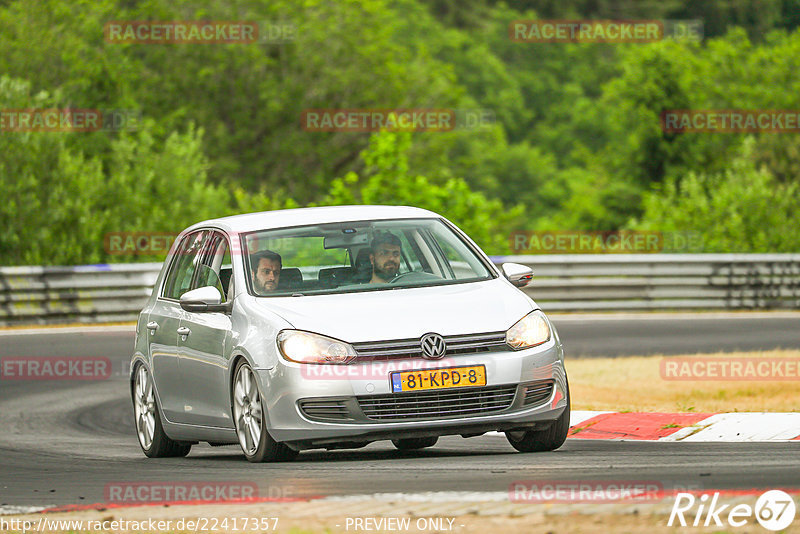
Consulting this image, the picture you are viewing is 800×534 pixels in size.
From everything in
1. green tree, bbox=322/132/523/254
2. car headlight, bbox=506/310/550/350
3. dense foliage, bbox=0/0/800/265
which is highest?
car headlight, bbox=506/310/550/350

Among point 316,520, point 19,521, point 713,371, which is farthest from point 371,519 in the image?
point 713,371

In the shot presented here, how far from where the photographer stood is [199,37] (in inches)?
2188

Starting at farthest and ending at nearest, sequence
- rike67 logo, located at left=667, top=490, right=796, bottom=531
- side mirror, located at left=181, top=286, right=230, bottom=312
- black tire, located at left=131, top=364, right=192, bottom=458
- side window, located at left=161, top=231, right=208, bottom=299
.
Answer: black tire, located at left=131, top=364, right=192, bottom=458, side window, located at left=161, top=231, right=208, bottom=299, side mirror, located at left=181, top=286, right=230, bottom=312, rike67 logo, located at left=667, top=490, right=796, bottom=531

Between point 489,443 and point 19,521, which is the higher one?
point 19,521

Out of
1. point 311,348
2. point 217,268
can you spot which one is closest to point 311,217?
point 217,268

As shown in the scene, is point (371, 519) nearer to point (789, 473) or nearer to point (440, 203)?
point (789, 473)

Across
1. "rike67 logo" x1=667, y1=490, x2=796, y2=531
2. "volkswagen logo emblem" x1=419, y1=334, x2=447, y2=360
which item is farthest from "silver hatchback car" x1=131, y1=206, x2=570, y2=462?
"rike67 logo" x1=667, y1=490, x2=796, y2=531

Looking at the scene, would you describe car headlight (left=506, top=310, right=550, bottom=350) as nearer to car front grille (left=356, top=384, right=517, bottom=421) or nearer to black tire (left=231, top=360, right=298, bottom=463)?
car front grille (left=356, top=384, right=517, bottom=421)

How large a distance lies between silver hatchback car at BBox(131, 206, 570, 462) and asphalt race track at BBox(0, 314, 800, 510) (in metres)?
0.23

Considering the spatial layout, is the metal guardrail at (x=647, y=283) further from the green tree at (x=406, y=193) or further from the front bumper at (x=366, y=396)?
the front bumper at (x=366, y=396)

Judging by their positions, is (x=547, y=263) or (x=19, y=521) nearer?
(x=19, y=521)

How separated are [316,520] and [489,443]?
4300 mm

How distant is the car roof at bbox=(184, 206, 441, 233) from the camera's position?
10305 mm

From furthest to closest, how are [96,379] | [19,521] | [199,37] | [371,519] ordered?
[199,37] → [96,379] → [19,521] → [371,519]
